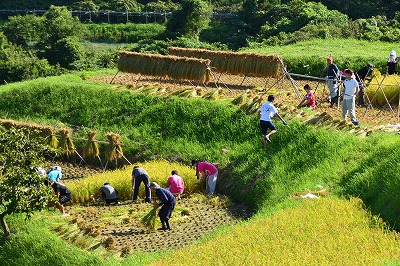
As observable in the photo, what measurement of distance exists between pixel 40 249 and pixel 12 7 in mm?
49344

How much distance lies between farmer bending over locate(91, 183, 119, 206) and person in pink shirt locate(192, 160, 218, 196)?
2077mm

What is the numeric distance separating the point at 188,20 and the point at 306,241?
2868cm

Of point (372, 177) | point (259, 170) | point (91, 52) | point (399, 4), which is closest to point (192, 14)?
point (91, 52)

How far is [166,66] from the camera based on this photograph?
88.6 ft

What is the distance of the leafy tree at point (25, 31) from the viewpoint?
51688 mm

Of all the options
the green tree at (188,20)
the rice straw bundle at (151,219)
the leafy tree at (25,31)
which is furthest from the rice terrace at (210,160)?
the leafy tree at (25,31)

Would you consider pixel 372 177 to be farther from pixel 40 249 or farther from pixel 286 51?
pixel 286 51

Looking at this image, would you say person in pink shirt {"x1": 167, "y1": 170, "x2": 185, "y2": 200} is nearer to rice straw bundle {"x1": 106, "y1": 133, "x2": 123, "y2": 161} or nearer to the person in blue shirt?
the person in blue shirt

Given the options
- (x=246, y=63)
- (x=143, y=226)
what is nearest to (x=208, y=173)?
(x=143, y=226)

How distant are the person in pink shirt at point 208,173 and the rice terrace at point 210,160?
3 cm

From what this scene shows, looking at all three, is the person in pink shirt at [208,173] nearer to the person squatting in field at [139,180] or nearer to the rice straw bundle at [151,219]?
the person squatting in field at [139,180]

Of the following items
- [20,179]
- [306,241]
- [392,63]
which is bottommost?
[20,179]

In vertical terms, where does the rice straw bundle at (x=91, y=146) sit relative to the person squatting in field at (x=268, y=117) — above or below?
below

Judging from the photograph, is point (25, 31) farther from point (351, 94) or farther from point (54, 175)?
point (351, 94)
